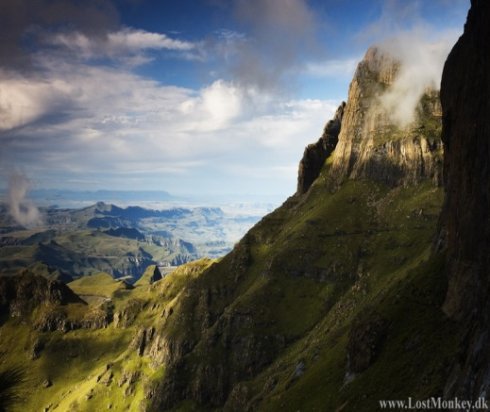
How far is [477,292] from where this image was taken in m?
83.6

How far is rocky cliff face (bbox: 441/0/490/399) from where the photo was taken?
255 ft

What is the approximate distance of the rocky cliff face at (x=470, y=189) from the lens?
77.7 meters

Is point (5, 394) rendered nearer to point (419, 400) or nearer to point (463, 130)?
point (419, 400)

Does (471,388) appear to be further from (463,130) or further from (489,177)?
(463,130)

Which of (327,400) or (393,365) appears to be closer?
(393,365)

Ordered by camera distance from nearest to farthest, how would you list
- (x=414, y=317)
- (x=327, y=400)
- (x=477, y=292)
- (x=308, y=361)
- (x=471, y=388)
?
(x=471, y=388) < (x=477, y=292) < (x=414, y=317) < (x=327, y=400) < (x=308, y=361)

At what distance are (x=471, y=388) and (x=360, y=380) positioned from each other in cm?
4378

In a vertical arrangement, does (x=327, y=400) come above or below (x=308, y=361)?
above

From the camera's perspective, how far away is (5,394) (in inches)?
1275

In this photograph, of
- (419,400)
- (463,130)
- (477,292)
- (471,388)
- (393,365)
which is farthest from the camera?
(393,365)

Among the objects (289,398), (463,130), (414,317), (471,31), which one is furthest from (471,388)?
(289,398)

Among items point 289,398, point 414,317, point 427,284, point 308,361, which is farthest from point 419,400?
point 308,361

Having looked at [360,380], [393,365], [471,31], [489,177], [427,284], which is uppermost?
[471,31]

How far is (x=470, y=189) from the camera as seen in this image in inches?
3487
